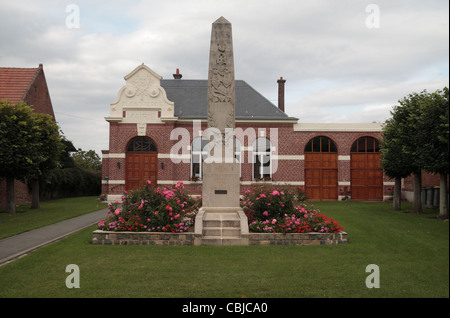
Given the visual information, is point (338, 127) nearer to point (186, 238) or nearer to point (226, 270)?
point (186, 238)

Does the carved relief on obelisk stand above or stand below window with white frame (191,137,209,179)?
above

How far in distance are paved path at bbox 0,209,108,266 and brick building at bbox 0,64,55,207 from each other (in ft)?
41.3

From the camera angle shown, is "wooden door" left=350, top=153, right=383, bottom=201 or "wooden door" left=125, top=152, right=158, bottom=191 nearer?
"wooden door" left=125, top=152, right=158, bottom=191

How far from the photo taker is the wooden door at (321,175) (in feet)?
92.6

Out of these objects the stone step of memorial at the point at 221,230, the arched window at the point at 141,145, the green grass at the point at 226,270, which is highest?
the arched window at the point at 141,145

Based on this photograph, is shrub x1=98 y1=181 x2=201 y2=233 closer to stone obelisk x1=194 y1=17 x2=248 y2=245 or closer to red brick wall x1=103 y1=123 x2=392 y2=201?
stone obelisk x1=194 y1=17 x2=248 y2=245

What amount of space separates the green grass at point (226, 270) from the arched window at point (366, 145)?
18198 mm

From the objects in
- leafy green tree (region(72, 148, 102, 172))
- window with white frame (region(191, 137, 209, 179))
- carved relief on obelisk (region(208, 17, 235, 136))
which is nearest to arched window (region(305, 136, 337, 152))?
window with white frame (region(191, 137, 209, 179))

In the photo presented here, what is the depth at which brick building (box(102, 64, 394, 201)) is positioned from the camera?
1077 inches

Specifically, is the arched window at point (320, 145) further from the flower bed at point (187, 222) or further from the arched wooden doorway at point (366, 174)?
the flower bed at point (187, 222)

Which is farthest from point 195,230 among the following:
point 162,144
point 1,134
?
point 162,144

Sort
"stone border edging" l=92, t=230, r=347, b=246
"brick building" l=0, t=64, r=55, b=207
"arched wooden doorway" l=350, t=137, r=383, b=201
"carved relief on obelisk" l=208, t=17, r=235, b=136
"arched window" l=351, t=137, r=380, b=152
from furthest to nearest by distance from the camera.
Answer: "arched window" l=351, t=137, r=380, b=152, "arched wooden doorway" l=350, t=137, r=383, b=201, "brick building" l=0, t=64, r=55, b=207, "carved relief on obelisk" l=208, t=17, r=235, b=136, "stone border edging" l=92, t=230, r=347, b=246

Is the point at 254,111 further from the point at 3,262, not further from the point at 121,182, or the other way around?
the point at 3,262

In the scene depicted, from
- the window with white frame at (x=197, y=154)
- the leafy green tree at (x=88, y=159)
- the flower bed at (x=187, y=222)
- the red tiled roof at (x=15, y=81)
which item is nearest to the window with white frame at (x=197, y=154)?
the window with white frame at (x=197, y=154)
